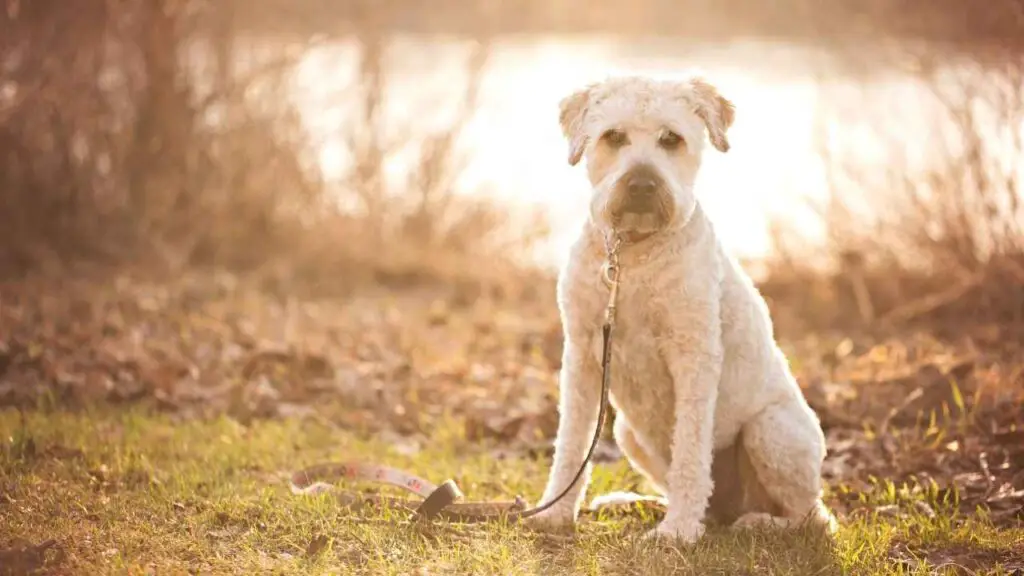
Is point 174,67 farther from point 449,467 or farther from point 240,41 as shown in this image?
point 449,467

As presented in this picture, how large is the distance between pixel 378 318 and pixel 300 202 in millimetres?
2159

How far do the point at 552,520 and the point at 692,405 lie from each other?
2.53 ft

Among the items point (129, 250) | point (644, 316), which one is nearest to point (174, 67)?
point (129, 250)

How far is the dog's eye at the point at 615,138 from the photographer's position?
15.3 feet

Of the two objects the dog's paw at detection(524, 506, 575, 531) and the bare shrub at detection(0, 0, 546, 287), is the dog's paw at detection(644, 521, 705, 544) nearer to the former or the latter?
the dog's paw at detection(524, 506, 575, 531)

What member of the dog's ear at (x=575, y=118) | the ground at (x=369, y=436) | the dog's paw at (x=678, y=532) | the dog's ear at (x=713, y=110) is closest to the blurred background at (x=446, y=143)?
the ground at (x=369, y=436)

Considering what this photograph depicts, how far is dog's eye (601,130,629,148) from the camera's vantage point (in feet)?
15.3

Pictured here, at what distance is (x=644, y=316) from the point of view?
473 centimetres

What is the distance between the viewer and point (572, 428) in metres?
4.89

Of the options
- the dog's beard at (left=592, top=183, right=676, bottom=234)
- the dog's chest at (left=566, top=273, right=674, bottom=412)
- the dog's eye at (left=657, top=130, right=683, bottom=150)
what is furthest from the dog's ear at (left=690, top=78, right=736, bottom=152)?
the dog's chest at (left=566, top=273, right=674, bottom=412)

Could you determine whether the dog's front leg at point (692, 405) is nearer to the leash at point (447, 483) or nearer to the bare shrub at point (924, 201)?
the leash at point (447, 483)

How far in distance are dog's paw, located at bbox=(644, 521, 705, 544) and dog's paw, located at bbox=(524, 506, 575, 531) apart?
386 millimetres

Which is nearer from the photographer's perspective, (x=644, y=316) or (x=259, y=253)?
(x=644, y=316)

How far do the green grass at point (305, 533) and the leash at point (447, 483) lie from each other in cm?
10
